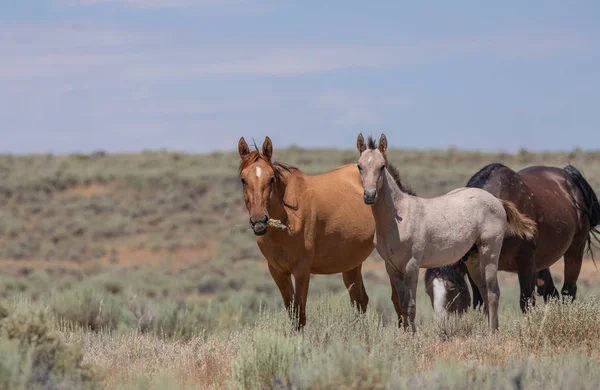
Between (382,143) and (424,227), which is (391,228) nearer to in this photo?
(424,227)

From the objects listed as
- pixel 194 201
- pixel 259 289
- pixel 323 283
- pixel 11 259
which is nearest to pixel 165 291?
pixel 259 289

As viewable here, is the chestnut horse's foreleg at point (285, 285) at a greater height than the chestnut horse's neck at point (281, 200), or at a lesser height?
lesser

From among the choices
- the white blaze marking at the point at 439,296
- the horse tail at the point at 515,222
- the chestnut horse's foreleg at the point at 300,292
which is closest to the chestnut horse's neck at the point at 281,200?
the chestnut horse's foreleg at the point at 300,292

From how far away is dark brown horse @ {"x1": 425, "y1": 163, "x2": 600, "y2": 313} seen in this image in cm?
1019

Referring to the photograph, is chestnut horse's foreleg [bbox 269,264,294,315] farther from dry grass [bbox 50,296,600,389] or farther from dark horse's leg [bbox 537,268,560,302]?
dark horse's leg [bbox 537,268,560,302]

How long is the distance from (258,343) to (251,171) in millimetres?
2018

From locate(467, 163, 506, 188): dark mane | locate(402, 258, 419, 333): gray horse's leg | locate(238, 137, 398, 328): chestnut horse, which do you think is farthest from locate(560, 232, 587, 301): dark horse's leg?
locate(402, 258, 419, 333): gray horse's leg

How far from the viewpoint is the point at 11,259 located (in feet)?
109

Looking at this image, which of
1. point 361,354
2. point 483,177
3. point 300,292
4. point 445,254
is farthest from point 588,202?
point 361,354

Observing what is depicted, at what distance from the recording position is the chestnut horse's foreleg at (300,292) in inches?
348

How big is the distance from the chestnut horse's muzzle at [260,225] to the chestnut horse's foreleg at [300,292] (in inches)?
34.2

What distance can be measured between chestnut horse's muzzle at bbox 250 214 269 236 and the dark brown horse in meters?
2.62

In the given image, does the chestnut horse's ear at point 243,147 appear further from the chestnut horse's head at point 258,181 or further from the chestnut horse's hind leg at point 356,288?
the chestnut horse's hind leg at point 356,288

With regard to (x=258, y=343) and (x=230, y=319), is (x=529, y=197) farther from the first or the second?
(x=230, y=319)
